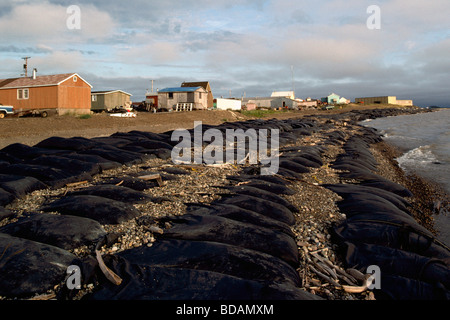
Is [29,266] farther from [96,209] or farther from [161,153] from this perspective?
[161,153]

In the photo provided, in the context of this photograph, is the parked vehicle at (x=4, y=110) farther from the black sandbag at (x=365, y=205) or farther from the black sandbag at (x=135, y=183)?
the black sandbag at (x=365, y=205)

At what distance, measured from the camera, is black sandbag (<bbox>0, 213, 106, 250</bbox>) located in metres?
3.53

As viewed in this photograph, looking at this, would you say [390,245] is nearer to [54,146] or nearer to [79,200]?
[79,200]

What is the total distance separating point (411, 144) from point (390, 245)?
1939 centimetres

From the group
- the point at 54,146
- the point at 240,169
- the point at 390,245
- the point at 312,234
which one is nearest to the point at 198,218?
the point at 312,234

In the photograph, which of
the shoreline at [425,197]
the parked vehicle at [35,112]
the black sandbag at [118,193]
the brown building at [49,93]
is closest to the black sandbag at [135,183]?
the black sandbag at [118,193]

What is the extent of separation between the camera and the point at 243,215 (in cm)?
444

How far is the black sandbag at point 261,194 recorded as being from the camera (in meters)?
5.33

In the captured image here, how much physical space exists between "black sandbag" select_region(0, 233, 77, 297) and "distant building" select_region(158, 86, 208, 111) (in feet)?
→ 109

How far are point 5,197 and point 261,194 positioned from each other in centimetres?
A: 426

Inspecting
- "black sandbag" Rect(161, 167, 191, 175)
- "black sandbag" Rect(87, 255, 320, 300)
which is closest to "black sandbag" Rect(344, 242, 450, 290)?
"black sandbag" Rect(87, 255, 320, 300)

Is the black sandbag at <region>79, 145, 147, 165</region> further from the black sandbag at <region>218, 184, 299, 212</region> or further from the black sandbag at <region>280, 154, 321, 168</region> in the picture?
the black sandbag at <region>280, 154, 321, 168</region>

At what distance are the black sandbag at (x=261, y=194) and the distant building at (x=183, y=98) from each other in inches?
1209

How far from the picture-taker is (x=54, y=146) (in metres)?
9.04
